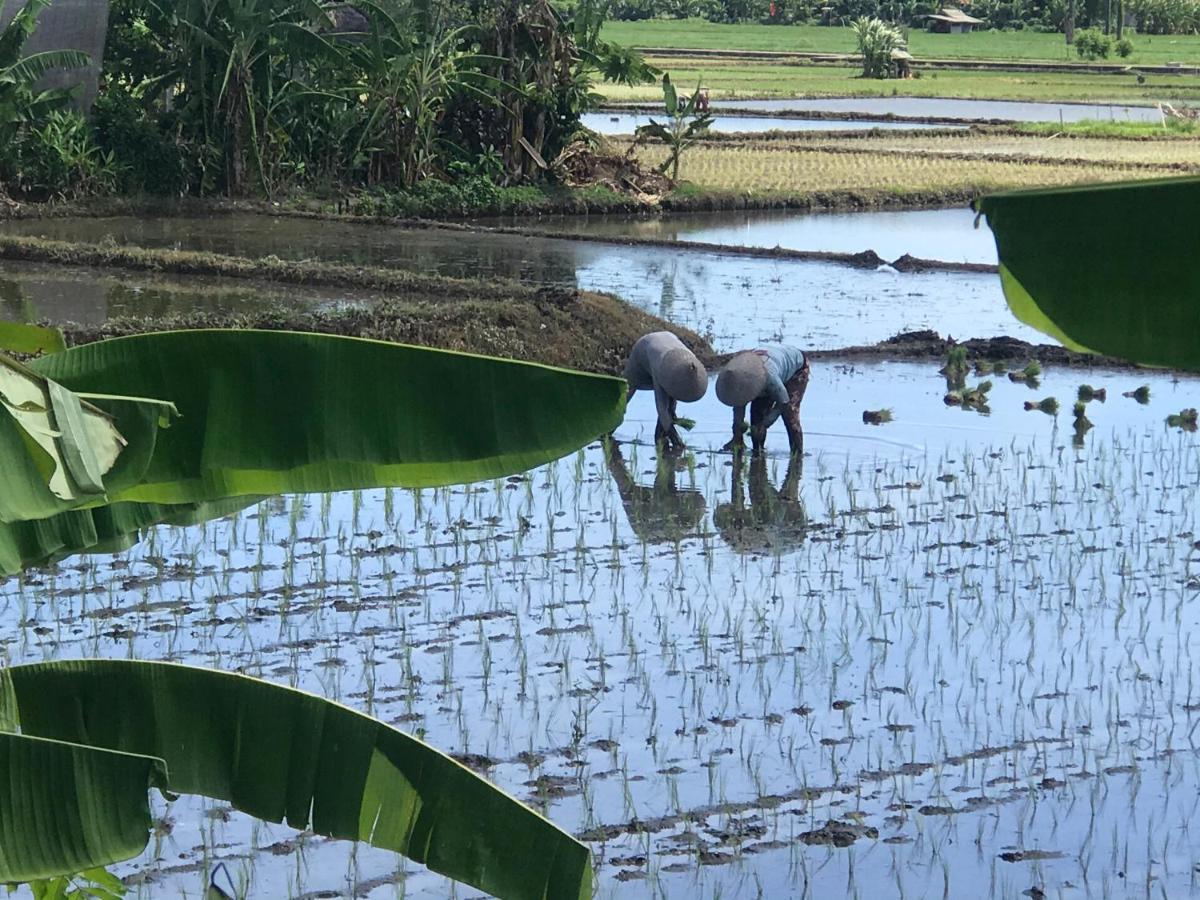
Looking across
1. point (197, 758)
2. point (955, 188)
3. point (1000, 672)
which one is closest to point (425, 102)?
point (955, 188)

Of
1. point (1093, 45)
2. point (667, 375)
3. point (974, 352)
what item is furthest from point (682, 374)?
point (1093, 45)

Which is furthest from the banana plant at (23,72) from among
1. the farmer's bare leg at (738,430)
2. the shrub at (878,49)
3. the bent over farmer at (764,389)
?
the shrub at (878,49)

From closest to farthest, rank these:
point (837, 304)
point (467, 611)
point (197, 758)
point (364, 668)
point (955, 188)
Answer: point (197, 758) < point (364, 668) < point (467, 611) < point (837, 304) < point (955, 188)

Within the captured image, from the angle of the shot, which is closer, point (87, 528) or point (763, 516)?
point (87, 528)

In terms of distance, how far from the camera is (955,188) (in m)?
19.1

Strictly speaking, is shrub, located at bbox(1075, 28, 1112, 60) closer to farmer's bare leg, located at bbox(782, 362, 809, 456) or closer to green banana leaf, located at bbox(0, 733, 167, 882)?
farmer's bare leg, located at bbox(782, 362, 809, 456)

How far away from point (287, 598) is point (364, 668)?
2.69ft

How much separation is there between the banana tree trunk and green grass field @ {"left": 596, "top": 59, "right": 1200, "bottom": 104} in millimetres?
14699

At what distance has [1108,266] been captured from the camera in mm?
1699

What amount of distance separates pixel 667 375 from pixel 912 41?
49461 mm

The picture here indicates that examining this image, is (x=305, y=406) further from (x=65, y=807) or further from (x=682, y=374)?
(x=682, y=374)

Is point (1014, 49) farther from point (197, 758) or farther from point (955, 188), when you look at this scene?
point (197, 758)

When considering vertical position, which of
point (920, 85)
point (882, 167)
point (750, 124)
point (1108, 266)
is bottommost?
point (882, 167)

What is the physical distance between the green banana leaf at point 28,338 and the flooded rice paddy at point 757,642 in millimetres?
2193
